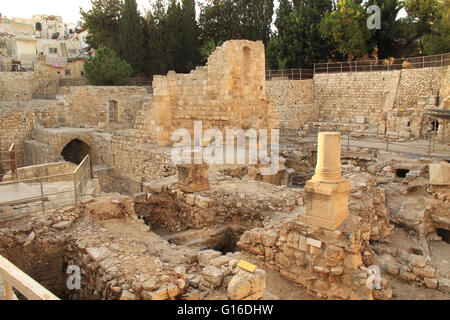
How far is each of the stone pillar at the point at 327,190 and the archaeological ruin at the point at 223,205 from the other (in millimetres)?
23

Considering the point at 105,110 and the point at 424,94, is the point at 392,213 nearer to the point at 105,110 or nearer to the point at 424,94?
the point at 424,94

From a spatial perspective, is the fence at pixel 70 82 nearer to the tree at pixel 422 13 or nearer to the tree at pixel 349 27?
the tree at pixel 349 27

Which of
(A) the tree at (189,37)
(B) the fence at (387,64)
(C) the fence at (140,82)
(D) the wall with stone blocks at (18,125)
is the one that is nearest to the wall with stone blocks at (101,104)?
(D) the wall with stone blocks at (18,125)

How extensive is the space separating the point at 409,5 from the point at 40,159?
24.9 metres

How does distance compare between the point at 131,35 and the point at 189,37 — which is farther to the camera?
the point at 189,37

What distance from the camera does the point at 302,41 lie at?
27734 mm

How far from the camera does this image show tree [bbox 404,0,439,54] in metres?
24.2

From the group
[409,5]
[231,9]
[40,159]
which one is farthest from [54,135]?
[409,5]
